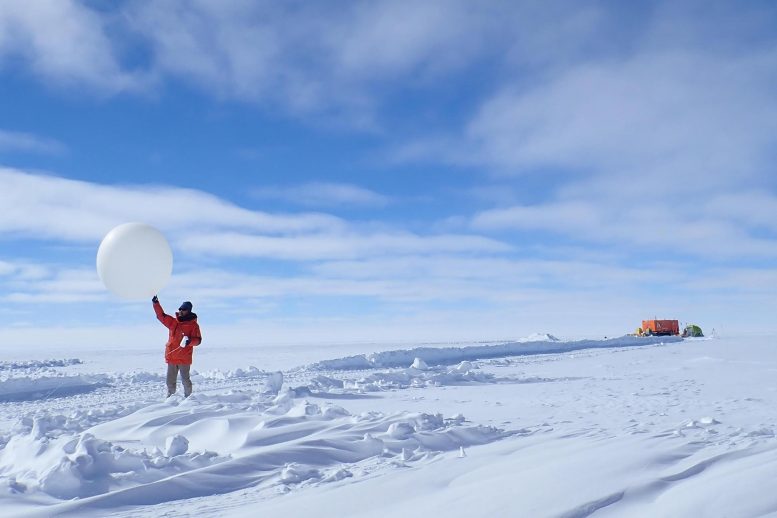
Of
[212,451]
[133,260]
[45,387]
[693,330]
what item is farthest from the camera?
[693,330]

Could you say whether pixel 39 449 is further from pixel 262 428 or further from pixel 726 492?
pixel 726 492

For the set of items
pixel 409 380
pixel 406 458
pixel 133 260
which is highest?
pixel 133 260

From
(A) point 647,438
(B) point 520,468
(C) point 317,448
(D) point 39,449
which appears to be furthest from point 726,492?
(D) point 39,449

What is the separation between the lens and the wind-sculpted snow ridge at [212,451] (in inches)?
178

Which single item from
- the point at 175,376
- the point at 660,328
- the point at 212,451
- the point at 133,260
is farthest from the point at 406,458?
the point at 660,328

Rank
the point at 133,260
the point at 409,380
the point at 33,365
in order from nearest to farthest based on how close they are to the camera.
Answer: the point at 133,260 < the point at 409,380 < the point at 33,365

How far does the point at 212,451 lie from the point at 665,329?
3875cm

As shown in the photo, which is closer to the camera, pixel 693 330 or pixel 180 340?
pixel 180 340

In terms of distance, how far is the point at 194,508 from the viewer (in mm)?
4227

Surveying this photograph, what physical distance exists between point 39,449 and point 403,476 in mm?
3294

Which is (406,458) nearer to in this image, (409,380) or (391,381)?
(391,381)

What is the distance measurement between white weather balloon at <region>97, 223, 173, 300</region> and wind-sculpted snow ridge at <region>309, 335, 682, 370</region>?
9699 millimetres

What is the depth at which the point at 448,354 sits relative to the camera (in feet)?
→ 77.3

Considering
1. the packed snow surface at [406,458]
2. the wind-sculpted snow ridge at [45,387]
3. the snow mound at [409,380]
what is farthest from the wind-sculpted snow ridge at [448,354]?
the packed snow surface at [406,458]
